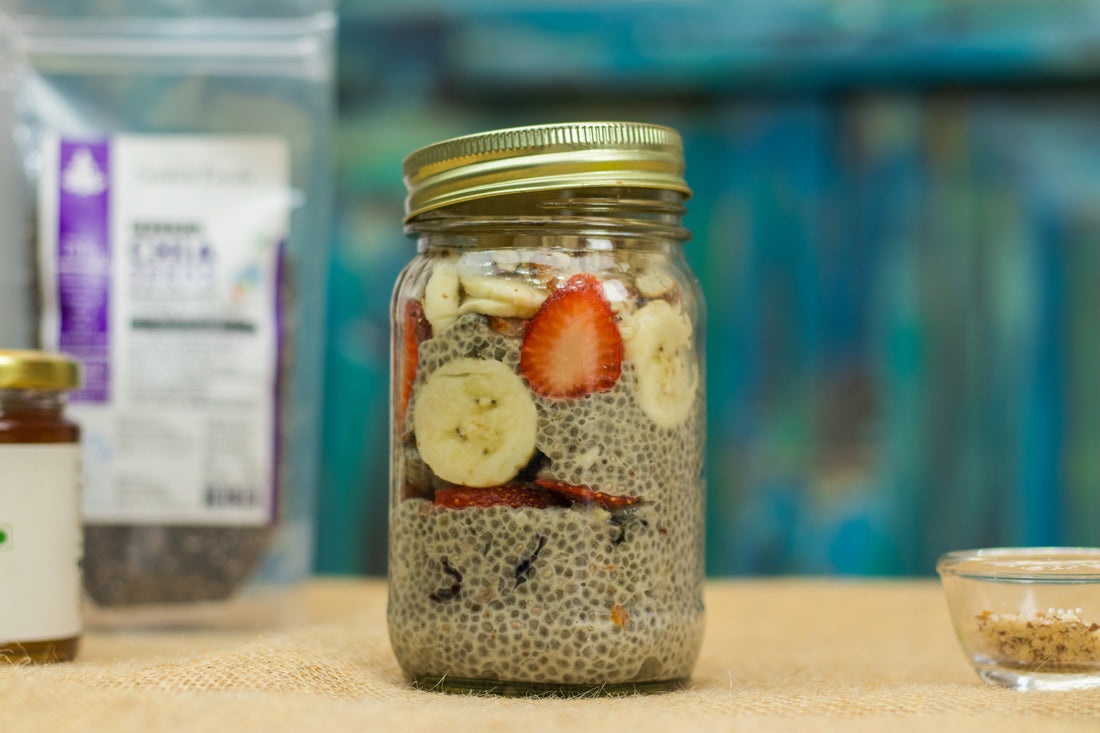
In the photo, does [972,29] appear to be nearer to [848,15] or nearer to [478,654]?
[848,15]

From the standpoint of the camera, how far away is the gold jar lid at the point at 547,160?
718mm

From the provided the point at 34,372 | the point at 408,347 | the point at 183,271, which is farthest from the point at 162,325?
the point at 408,347

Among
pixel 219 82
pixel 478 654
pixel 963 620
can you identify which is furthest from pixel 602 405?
pixel 219 82

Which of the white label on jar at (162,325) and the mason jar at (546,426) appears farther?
the white label on jar at (162,325)

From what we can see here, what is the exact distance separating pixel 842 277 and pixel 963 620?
681 millimetres

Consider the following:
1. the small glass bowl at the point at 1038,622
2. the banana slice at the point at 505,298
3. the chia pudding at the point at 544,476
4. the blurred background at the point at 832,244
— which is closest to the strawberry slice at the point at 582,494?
the chia pudding at the point at 544,476

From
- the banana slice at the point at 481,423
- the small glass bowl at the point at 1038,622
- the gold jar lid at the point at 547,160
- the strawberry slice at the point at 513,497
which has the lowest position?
the small glass bowl at the point at 1038,622

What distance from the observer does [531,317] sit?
0.71 m

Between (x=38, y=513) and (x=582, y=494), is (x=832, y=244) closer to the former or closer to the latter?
(x=582, y=494)

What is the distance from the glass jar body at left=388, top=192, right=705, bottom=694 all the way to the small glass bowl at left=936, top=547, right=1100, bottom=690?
0.20 metres

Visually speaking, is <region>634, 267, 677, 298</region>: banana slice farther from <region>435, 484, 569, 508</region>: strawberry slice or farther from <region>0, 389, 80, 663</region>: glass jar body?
<region>0, 389, 80, 663</region>: glass jar body

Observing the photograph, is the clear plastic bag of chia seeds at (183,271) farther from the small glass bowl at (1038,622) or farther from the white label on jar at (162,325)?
the small glass bowl at (1038,622)

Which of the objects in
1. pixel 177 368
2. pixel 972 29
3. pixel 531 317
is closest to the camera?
pixel 531 317

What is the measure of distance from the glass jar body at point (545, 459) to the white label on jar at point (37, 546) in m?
0.25
